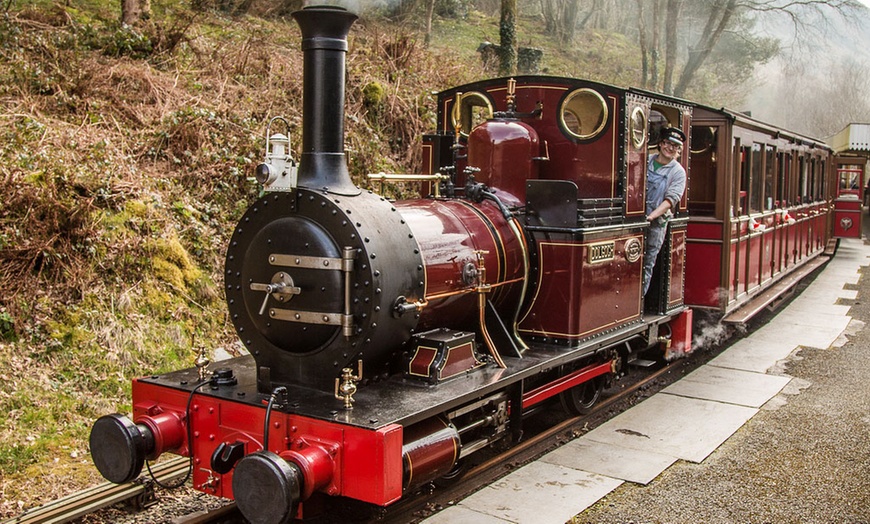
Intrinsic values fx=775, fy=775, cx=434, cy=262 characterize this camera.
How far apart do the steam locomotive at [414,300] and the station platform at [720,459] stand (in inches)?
18.5

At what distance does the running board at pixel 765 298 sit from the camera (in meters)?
8.81

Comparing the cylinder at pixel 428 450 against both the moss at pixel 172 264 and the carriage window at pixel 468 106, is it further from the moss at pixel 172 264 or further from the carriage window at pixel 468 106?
the moss at pixel 172 264

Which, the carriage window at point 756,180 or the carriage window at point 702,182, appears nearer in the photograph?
the carriage window at point 702,182

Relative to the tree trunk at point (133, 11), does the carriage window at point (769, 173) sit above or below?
below

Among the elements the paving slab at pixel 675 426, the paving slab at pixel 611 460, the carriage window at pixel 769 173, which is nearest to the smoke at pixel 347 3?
the paving slab at pixel 611 460

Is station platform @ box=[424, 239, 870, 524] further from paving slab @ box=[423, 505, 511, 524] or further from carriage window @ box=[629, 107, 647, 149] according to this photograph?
carriage window @ box=[629, 107, 647, 149]

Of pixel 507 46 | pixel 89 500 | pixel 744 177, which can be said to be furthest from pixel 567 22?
pixel 89 500

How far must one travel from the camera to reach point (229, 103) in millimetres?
9516

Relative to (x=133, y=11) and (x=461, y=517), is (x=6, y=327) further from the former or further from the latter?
(x=133, y=11)

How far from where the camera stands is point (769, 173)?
10.8 m

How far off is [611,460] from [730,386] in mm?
2672

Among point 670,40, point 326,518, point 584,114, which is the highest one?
point 670,40

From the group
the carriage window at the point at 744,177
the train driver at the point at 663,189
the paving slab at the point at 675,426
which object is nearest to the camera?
the paving slab at the point at 675,426

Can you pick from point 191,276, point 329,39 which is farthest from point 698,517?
point 191,276
